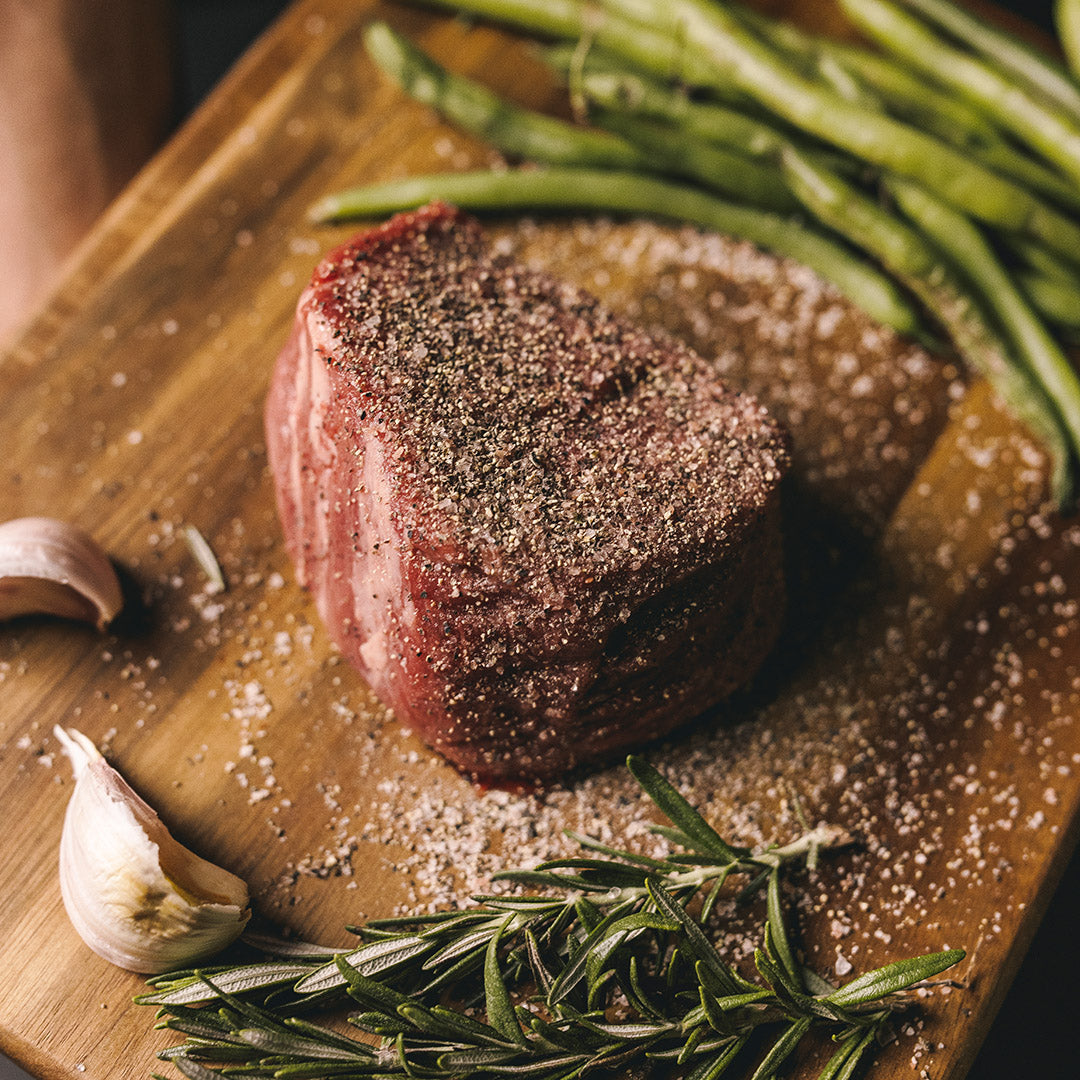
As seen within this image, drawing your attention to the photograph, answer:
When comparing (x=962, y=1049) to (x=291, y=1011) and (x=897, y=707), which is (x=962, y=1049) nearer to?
(x=897, y=707)

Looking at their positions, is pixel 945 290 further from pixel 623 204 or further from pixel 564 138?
pixel 564 138

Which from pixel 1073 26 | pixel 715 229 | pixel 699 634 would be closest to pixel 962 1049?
pixel 699 634

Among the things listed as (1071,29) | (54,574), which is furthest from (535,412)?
(1071,29)

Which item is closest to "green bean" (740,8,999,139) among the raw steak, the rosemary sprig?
the raw steak

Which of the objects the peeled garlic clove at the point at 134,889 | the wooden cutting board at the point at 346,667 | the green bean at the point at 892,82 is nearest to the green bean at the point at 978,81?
the green bean at the point at 892,82

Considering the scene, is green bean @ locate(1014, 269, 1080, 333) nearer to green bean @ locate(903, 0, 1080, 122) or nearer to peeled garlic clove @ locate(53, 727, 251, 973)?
green bean @ locate(903, 0, 1080, 122)

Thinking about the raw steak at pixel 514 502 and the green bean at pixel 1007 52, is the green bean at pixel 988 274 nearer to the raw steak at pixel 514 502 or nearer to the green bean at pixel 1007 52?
the green bean at pixel 1007 52
